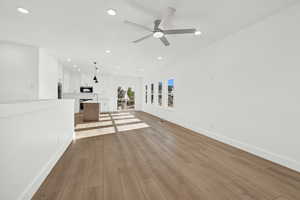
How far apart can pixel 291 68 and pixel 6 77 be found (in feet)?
24.3

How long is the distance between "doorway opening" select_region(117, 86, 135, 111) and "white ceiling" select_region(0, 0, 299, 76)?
6.77 m

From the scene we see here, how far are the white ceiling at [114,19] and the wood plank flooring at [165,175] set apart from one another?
2808mm

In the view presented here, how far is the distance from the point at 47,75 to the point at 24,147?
470 centimetres

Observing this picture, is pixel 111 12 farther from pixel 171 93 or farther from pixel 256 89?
pixel 171 93

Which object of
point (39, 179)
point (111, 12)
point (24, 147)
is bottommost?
point (39, 179)

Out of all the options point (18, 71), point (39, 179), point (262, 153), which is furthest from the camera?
point (18, 71)

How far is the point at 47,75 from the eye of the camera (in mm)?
4805

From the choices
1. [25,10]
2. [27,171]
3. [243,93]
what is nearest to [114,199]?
[27,171]

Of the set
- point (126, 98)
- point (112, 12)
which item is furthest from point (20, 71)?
point (126, 98)

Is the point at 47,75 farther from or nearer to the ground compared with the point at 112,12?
nearer to the ground

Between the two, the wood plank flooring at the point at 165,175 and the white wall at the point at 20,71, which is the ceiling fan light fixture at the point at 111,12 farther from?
the white wall at the point at 20,71

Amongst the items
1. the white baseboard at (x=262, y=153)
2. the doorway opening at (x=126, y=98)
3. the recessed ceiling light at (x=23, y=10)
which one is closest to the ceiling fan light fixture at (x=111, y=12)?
the recessed ceiling light at (x=23, y=10)

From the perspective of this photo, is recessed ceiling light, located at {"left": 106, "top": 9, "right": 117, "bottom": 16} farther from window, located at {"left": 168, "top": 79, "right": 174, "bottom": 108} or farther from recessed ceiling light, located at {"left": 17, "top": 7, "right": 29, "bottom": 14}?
window, located at {"left": 168, "top": 79, "right": 174, "bottom": 108}

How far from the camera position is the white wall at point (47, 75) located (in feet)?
14.2
